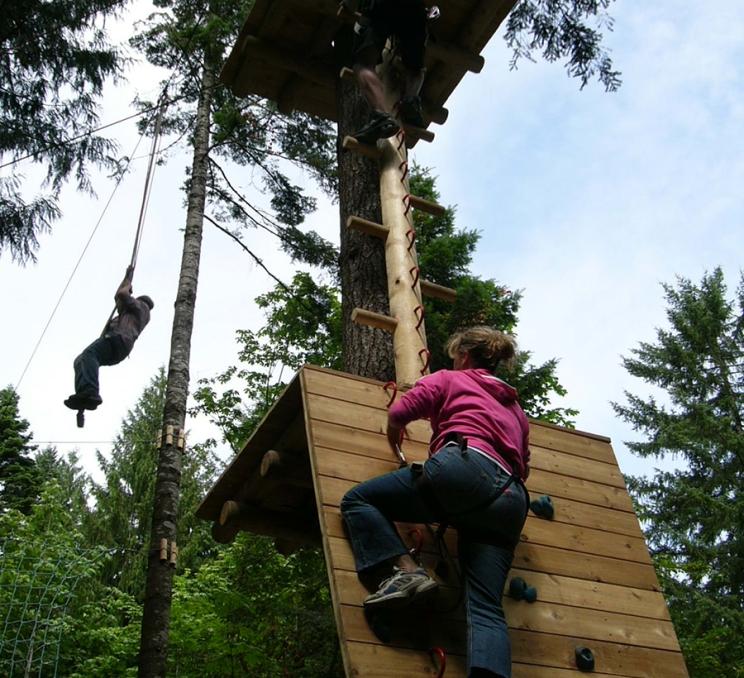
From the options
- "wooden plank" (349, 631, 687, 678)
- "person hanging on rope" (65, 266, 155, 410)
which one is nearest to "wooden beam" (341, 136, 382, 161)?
"wooden plank" (349, 631, 687, 678)

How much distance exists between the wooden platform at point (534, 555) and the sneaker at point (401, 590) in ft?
0.30

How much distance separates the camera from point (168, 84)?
33.2 ft

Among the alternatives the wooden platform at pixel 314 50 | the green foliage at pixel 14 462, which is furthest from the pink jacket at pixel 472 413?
the green foliage at pixel 14 462

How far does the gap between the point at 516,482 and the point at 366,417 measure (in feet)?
2.23

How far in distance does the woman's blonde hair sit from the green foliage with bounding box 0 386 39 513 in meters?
16.4

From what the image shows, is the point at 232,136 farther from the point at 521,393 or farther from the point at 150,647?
the point at 150,647

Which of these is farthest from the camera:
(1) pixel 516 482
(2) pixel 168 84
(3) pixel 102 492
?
(3) pixel 102 492

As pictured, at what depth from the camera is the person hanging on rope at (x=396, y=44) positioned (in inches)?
173

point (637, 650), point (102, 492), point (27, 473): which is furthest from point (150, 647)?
point (27, 473)

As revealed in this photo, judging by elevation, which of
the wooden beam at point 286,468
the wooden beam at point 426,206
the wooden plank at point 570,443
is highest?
the wooden beam at point 426,206

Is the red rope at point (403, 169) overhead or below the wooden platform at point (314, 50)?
below

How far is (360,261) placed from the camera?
4293 millimetres

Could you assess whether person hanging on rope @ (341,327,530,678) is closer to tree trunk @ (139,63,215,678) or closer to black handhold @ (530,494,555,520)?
black handhold @ (530,494,555,520)

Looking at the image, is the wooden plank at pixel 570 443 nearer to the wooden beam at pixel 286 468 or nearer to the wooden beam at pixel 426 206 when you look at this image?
the wooden beam at pixel 286 468
